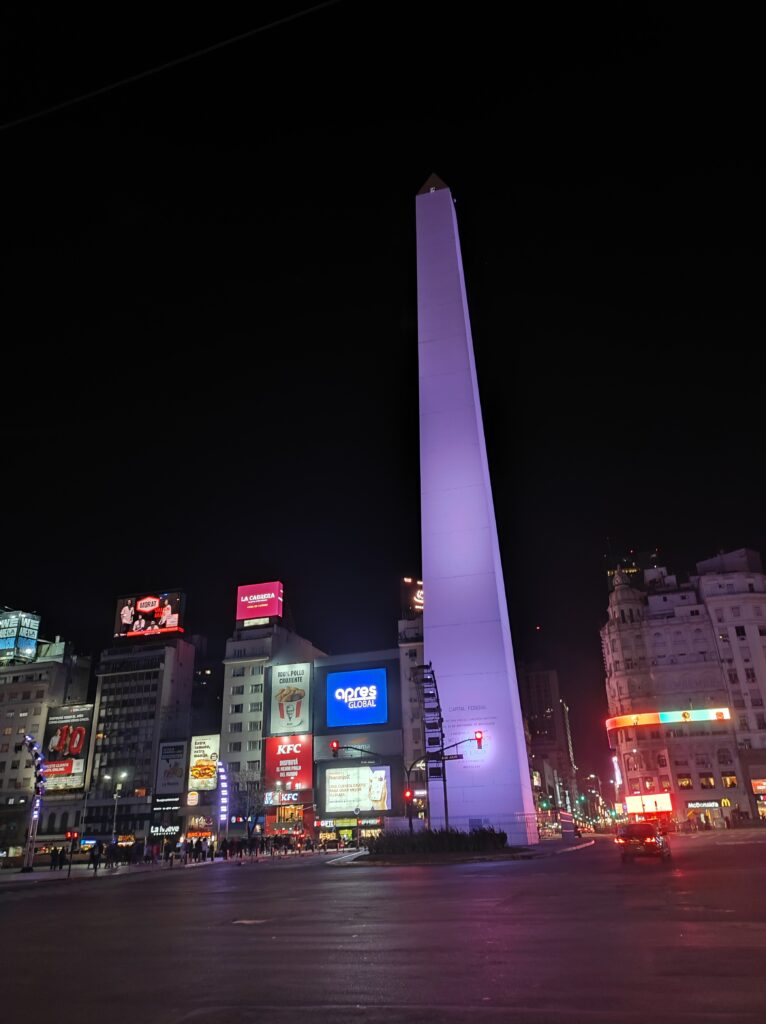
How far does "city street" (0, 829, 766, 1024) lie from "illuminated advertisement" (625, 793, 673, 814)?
87819 millimetres

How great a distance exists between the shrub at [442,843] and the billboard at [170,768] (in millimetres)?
73465

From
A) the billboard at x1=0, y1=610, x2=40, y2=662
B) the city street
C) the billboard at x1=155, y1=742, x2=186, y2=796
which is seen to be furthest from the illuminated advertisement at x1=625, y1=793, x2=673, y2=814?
the billboard at x1=0, y1=610, x2=40, y2=662

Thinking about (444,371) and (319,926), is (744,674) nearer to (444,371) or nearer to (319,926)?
(444,371)

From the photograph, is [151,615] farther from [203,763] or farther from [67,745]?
[203,763]

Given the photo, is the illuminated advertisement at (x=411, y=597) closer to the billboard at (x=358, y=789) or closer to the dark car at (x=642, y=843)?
the billboard at (x=358, y=789)

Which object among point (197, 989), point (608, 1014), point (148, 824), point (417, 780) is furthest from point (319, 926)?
point (148, 824)

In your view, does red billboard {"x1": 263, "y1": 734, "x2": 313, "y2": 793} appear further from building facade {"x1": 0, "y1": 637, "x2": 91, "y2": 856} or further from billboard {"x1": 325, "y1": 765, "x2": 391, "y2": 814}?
building facade {"x1": 0, "y1": 637, "x2": 91, "y2": 856}

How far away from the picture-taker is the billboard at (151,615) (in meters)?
106

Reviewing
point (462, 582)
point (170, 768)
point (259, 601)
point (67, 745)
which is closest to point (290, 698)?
point (259, 601)

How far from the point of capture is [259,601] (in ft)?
352

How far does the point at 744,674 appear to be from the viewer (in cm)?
9375

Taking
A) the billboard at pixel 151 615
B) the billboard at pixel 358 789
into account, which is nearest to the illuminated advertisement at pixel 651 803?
the billboard at pixel 358 789

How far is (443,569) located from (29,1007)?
3535 cm

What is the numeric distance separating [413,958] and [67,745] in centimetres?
11112
